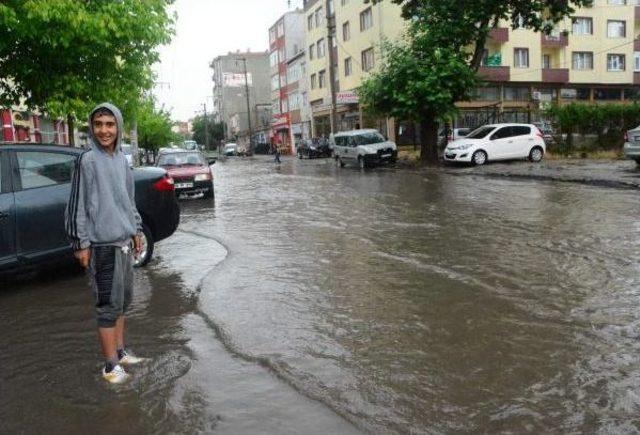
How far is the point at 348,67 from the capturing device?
48.4 meters

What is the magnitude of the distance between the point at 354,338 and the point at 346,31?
46251mm

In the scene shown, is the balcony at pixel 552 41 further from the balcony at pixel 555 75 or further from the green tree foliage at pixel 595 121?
the green tree foliage at pixel 595 121

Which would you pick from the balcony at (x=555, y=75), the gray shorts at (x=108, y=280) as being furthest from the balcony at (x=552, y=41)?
the gray shorts at (x=108, y=280)

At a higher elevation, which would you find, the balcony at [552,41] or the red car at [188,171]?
the balcony at [552,41]

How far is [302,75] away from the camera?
62.3 m

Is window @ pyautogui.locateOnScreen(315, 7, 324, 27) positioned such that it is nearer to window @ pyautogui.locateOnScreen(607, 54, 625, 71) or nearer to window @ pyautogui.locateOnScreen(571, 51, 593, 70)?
window @ pyautogui.locateOnScreen(571, 51, 593, 70)

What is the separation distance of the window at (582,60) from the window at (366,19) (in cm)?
1570

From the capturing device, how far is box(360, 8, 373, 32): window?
143 ft

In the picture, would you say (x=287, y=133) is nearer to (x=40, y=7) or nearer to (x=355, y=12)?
(x=355, y=12)

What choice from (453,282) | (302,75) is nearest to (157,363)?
(453,282)

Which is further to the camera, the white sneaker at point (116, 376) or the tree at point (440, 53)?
the tree at point (440, 53)

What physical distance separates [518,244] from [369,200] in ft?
21.2

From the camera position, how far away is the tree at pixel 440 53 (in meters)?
24.8

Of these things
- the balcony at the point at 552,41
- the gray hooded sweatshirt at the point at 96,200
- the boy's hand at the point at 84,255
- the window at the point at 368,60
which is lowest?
the boy's hand at the point at 84,255
